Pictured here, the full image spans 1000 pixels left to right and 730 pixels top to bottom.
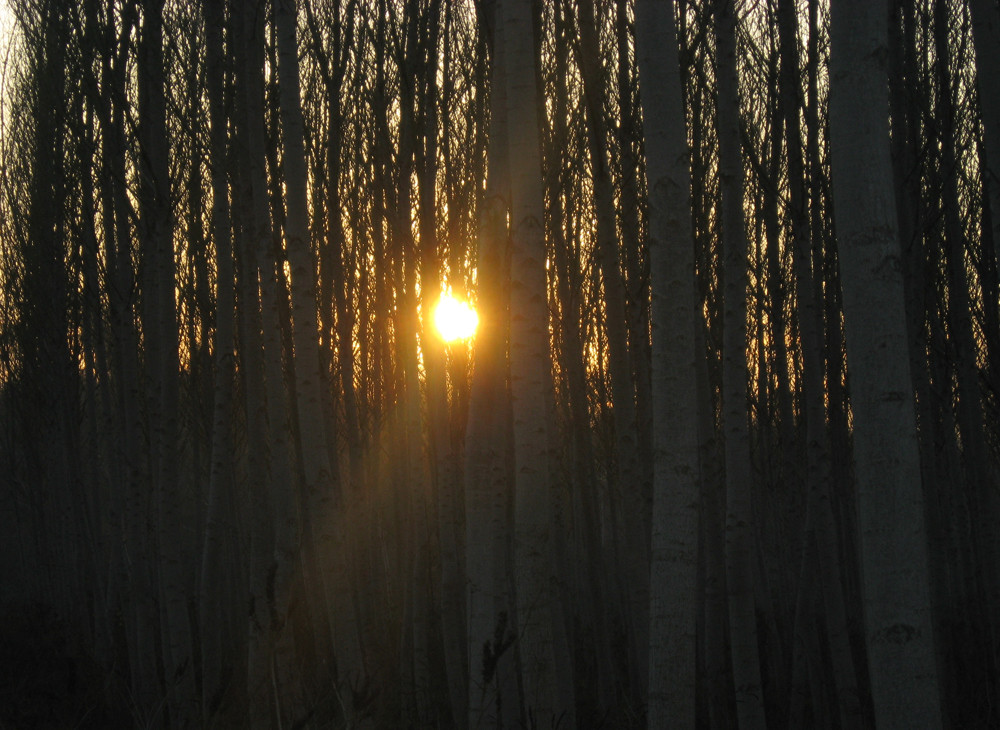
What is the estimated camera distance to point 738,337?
4770 millimetres

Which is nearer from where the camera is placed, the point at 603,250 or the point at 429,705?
the point at 603,250

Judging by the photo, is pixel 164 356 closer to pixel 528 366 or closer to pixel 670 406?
pixel 528 366

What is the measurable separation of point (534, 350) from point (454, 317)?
434cm

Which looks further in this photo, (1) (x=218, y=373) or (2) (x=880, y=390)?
(1) (x=218, y=373)

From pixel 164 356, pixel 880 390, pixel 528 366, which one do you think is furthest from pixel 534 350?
pixel 164 356

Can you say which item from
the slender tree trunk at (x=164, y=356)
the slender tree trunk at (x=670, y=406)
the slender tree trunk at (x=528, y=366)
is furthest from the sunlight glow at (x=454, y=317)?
the slender tree trunk at (x=670, y=406)

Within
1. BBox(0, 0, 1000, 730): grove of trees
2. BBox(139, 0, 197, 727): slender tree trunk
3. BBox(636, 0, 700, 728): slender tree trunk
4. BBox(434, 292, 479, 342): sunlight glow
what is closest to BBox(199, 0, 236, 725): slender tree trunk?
BBox(0, 0, 1000, 730): grove of trees

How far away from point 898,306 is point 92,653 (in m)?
11.3

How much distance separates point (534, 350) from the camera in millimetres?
3709

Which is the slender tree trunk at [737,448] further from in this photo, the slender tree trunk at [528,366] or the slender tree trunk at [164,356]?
the slender tree trunk at [164,356]

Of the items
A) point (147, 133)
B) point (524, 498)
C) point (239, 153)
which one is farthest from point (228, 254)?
point (524, 498)

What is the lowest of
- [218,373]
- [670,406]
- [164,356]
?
[670,406]

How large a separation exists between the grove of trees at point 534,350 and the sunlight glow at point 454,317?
21 centimetres

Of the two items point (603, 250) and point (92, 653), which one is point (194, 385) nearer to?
point (92, 653)
